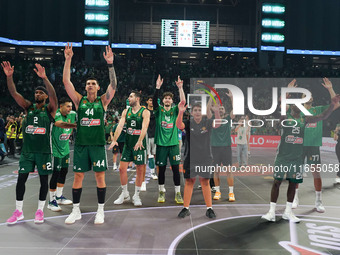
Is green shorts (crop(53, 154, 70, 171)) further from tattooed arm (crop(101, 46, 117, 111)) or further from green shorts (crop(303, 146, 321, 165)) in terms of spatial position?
green shorts (crop(303, 146, 321, 165))

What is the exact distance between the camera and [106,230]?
191 inches

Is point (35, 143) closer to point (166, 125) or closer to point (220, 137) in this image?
point (166, 125)

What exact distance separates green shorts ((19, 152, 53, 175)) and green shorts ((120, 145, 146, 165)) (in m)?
1.65

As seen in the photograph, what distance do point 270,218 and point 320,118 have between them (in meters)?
2.09

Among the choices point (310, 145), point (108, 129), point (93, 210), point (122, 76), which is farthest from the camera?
point (122, 76)

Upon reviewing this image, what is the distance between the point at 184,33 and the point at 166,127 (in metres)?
27.4

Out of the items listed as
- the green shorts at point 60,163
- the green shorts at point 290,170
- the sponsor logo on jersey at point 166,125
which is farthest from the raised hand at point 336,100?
the green shorts at point 60,163

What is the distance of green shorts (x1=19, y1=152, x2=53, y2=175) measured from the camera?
202 inches

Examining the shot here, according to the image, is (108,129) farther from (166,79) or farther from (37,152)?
(166,79)

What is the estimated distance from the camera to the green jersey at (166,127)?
21.3 feet

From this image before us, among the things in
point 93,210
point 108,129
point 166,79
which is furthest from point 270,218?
point 166,79

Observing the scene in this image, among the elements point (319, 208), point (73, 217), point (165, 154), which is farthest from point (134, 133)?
point (319, 208)

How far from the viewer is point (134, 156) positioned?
20.8ft

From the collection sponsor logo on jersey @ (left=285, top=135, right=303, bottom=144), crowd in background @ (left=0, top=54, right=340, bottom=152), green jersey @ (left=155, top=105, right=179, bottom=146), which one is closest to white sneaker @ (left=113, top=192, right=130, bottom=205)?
green jersey @ (left=155, top=105, right=179, bottom=146)
